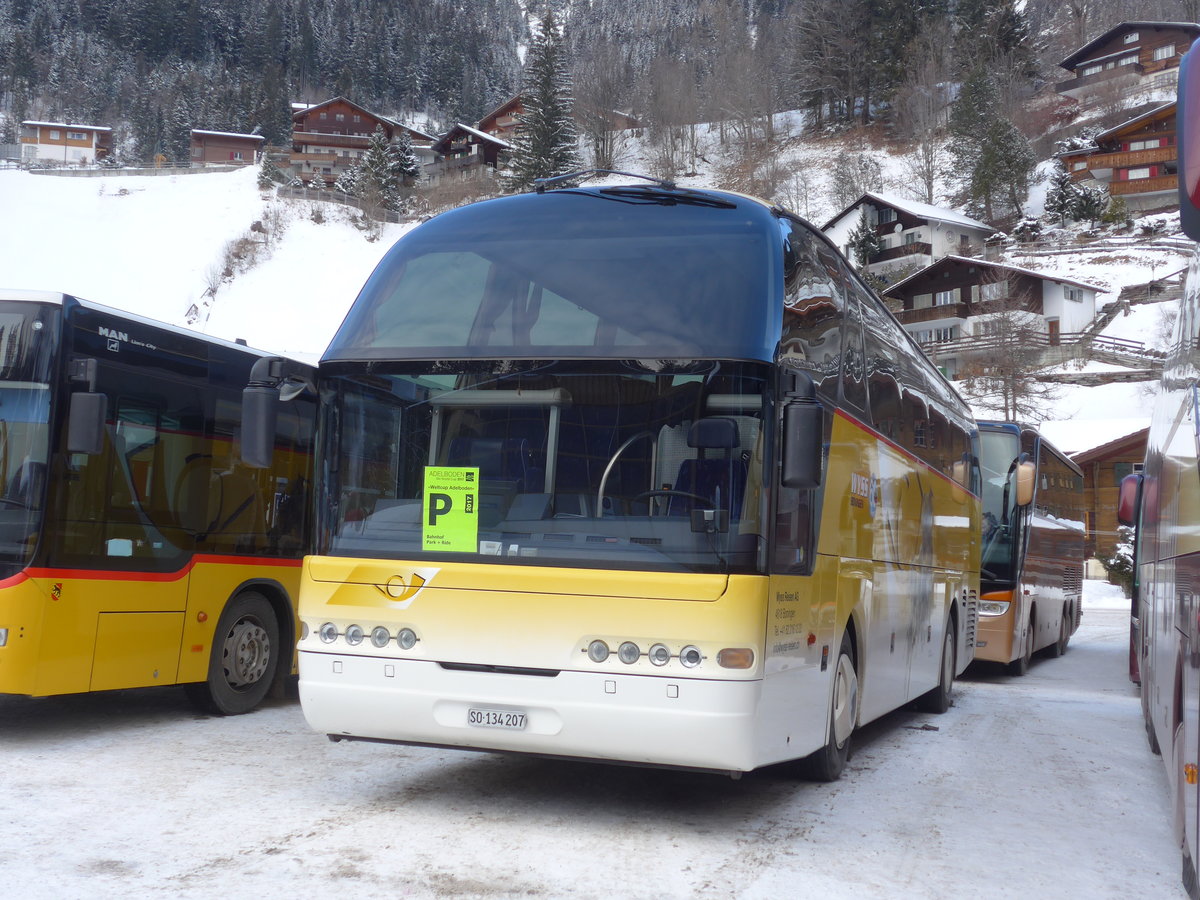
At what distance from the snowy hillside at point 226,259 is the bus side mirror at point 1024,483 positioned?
135 feet

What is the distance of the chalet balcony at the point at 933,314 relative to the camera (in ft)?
227

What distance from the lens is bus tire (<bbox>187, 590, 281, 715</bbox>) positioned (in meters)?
9.83

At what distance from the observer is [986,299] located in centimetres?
6756

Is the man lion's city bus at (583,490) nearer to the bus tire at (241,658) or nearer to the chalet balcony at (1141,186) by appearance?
the bus tire at (241,658)

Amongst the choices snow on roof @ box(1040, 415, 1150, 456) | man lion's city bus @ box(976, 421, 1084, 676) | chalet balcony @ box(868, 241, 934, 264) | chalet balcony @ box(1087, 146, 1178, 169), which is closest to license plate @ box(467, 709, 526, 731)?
man lion's city bus @ box(976, 421, 1084, 676)

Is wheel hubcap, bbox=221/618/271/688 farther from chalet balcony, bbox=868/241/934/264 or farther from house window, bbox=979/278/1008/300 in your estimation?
chalet balcony, bbox=868/241/934/264

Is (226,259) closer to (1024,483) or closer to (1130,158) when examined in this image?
(1130,158)

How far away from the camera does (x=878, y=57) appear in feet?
336

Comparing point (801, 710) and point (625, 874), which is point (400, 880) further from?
point (801, 710)

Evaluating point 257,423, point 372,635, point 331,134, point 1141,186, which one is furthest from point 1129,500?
point 331,134

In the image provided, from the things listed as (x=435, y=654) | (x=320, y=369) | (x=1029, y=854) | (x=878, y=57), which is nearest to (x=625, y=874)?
(x=435, y=654)

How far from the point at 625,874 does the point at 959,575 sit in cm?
877

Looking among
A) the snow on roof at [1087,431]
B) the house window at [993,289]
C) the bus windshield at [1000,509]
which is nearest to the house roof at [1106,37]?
the house window at [993,289]

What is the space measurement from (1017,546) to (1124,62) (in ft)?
338
